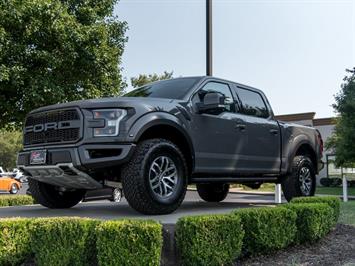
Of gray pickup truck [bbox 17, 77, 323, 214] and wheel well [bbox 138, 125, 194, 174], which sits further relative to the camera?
wheel well [bbox 138, 125, 194, 174]

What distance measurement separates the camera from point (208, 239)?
15.8 ft

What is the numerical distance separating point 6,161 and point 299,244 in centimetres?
6820

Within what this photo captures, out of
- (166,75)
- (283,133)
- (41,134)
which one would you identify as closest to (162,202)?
(41,134)

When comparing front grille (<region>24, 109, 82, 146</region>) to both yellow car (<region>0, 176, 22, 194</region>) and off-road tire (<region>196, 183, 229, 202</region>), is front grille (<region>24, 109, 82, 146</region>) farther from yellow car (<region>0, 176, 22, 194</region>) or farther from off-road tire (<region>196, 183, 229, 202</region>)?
yellow car (<region>0, 176, 22, 194</region>)

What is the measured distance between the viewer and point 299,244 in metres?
6.23

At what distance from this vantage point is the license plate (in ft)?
18.2

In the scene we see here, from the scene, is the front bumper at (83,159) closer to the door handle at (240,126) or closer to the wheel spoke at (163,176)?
the wheel spoke at (163,176)

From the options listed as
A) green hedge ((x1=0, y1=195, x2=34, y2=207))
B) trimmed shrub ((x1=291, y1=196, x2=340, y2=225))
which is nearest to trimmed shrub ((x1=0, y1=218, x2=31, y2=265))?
trimmed shrub ((x1=291, y1=196, x2=340, y2=225))

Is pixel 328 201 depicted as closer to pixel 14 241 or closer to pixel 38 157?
pixel 38 157

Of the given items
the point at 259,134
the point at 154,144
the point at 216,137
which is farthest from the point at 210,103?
the point at 259,134

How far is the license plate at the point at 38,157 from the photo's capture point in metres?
5.56

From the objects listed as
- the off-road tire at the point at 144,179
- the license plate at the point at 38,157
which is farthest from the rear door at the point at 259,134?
the license plate at the point at 38,157

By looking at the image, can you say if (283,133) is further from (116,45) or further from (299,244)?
(116,45)

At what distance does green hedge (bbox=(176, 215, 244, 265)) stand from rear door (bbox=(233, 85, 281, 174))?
2.03 m
